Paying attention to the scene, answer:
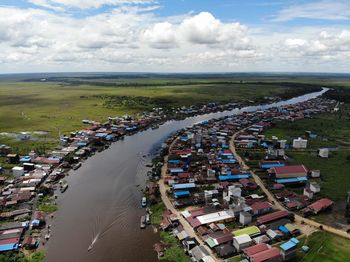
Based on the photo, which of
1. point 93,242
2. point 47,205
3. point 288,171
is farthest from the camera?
point 288,171

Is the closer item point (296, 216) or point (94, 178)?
point (296, 216)

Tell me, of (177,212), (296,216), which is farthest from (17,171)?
(296,216)

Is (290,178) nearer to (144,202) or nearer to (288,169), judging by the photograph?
(288,169)

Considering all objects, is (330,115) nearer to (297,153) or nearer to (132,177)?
(297,153)

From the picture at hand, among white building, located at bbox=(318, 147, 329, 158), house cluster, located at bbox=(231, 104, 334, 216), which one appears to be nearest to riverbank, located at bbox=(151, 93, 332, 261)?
house cluster, located at bbox=(231, 104, 334, 216)

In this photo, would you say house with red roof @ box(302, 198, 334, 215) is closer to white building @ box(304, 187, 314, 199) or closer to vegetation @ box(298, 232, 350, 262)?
white building @ box(304, 187, 314, 199)

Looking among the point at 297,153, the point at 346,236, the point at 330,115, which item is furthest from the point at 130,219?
the point at 330,115
